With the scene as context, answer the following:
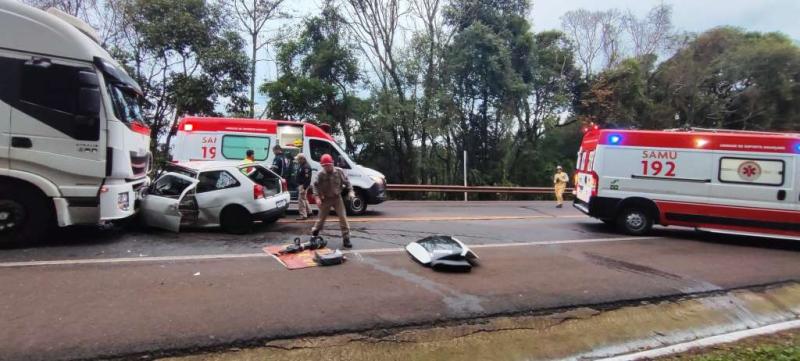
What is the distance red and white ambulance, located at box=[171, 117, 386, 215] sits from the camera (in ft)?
39.9

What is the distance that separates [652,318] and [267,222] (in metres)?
7.17

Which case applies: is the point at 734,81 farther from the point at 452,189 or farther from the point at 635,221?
the point at 635,221

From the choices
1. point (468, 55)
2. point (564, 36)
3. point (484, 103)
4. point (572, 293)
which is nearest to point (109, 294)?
point (572, 293)

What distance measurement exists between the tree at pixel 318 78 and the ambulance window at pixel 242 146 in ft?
27.5

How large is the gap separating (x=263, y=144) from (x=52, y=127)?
6.07 metres

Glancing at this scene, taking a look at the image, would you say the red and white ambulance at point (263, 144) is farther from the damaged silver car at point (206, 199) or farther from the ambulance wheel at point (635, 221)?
the ambulance wheel at point (635, 221)

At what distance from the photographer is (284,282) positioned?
5.59 m

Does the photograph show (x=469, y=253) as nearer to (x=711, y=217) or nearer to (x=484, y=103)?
(x=711, y=217)

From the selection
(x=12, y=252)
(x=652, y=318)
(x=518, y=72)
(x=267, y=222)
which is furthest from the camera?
(x=518, y=72)

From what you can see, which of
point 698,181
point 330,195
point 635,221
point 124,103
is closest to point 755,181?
point 698,181

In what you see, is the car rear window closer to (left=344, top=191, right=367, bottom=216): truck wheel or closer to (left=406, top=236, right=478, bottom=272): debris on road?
(left=344, top=191, right=367, bottom=216): truck wheel

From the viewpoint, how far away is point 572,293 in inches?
226

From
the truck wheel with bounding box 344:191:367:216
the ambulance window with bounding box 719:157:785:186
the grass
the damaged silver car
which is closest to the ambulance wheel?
the ambulance window with bounding box 719:157:785:186

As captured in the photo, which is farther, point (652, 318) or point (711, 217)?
point (711, 217)
